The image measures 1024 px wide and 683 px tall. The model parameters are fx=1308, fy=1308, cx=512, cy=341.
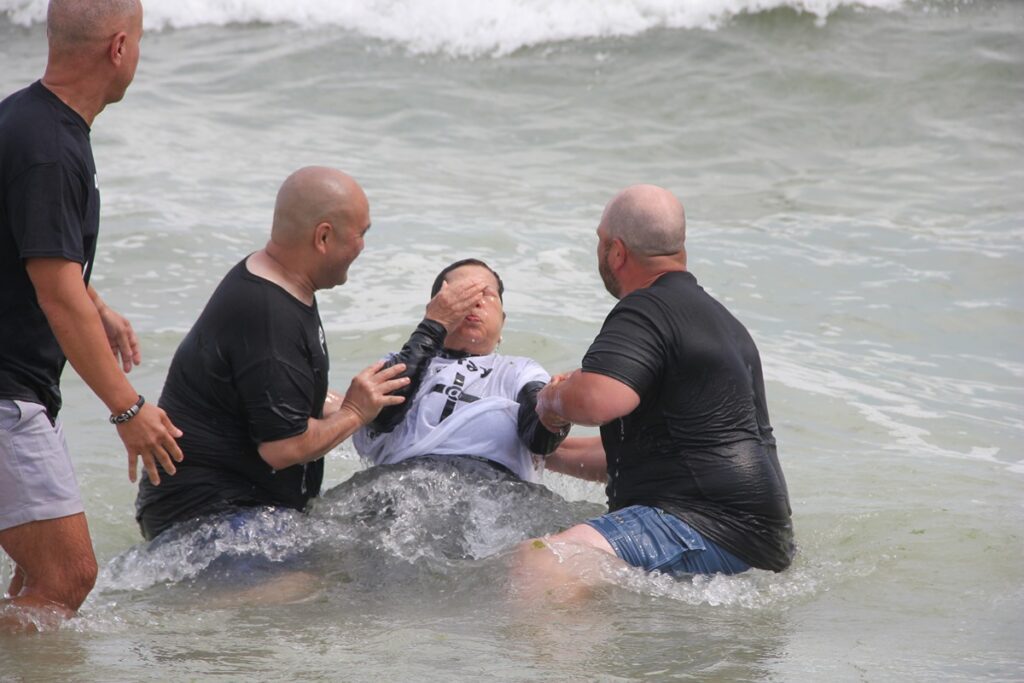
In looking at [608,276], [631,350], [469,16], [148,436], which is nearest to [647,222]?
[608,276]

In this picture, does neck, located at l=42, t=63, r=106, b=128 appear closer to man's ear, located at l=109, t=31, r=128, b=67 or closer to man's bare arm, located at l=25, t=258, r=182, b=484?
man's ear, located at l=109, t=31, r=128, b=67

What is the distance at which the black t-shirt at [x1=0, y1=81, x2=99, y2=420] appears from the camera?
4.05 meters

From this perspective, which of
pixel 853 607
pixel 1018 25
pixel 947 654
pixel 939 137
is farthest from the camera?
pixel 1018 25

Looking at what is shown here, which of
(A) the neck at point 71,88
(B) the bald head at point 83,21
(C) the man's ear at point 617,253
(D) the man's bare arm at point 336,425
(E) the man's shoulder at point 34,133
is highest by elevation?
(B) the bald head at point 83,21

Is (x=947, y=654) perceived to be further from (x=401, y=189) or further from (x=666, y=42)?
(x=666, y=42)

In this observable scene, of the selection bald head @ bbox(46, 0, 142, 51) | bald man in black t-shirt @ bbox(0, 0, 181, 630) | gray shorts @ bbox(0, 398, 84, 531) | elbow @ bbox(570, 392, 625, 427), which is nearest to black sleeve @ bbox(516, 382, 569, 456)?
elbow @ bbox(570, 392, 625, 427)

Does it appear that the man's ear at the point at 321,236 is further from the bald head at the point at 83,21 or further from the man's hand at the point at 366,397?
the bald head at the point at 83,21

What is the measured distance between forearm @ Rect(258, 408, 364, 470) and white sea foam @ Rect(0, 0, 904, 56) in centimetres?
1470

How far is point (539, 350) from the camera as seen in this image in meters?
9.26

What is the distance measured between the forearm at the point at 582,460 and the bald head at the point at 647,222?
1.15 m

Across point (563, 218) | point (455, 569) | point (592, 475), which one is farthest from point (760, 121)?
point (455, 569)

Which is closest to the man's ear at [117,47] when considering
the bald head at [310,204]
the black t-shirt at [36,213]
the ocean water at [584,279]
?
the black t-shirt at [36,213]

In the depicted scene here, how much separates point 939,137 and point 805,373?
7604 mm

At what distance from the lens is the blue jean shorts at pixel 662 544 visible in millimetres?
5172
